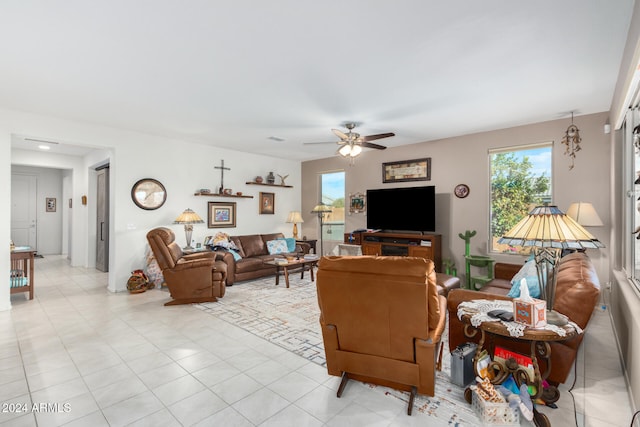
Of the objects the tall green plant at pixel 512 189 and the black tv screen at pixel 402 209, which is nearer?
the tall green plant at pixel 512 189

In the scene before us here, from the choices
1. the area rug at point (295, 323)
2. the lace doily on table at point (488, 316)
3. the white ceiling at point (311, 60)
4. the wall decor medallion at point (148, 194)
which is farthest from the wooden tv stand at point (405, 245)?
the wall decor medallion at point (148, 194)

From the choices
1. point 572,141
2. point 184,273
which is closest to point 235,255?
point 184,273

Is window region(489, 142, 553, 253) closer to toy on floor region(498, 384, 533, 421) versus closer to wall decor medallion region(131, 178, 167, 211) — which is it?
toy on floor region(498, 384, 533, 421)

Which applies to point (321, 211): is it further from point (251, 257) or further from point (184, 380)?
point (184, 380)

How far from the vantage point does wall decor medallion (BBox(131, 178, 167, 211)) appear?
216 inches

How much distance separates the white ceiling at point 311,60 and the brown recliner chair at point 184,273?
1.82 meters

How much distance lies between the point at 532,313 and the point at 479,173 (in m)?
4.06

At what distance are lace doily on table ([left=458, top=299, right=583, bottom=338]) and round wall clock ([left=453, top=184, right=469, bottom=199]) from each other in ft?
11.8

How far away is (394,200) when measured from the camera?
6.32 metres

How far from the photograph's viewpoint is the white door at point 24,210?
8.84 meters

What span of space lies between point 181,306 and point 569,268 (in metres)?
4.44

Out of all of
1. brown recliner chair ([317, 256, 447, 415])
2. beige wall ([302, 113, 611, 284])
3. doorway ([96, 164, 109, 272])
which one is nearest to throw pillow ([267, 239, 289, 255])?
beige wall ([302, 113, 611, 284])

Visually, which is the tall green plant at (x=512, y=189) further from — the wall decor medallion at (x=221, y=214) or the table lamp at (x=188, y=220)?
the table lamp at (x=188, y=220)

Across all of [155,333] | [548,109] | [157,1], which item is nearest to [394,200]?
[548,109]
